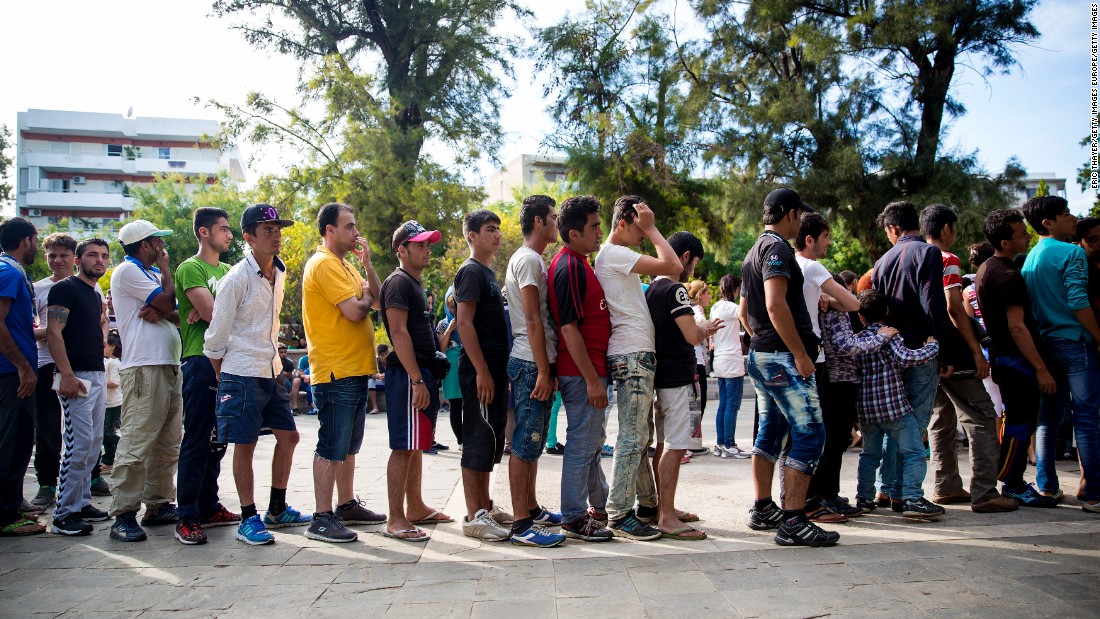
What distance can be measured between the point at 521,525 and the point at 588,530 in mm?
405

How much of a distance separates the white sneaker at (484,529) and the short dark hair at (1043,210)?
434cm

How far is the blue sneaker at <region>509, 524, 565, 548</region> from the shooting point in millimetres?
4430

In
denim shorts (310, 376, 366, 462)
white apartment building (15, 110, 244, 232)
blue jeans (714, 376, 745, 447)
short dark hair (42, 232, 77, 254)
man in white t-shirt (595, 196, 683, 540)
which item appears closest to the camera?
man in white t-shirt (595, 196, 683, 540)

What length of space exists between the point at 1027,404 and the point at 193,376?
5695mm

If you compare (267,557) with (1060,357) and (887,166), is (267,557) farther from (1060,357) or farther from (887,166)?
(887,166)

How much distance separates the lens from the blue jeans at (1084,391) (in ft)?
16.9

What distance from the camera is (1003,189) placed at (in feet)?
A: 57.1

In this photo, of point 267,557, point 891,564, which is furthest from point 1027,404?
point 267,557

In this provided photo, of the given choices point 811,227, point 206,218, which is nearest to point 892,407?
point 811,227

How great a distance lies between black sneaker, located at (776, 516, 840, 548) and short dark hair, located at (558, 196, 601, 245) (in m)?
2.11

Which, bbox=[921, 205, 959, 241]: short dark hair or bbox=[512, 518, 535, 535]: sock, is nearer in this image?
bbox=[512, 518, 535, 535]: sock

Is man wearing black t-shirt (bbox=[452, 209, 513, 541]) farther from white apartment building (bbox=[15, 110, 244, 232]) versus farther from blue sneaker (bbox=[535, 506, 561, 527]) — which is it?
white apartment building (bbox=[15, 110, 244, 232])

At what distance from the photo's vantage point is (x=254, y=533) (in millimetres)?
4617

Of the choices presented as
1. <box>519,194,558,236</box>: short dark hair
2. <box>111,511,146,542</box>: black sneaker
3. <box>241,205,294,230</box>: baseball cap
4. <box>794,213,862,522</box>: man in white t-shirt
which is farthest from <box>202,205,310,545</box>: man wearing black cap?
<box>794,213,862,522</box>: man in white t-shirt
